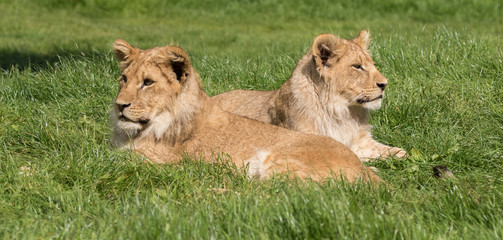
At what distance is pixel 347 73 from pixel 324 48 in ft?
1.08

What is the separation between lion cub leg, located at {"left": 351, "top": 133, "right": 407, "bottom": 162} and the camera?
6043 millimetres

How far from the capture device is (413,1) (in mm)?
19375

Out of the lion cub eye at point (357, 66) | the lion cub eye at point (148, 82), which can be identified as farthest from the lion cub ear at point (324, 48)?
the lion cub eye at point (148, 82)

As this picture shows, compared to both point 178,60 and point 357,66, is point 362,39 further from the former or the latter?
point 178,60

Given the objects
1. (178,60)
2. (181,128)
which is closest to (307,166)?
(181,128)

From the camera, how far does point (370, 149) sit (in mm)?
6203

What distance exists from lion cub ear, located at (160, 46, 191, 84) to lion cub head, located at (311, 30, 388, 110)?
1363mm

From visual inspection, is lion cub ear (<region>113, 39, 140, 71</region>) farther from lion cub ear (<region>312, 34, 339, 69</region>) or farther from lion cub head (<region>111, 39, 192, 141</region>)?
lion cub ear (<region>312, 34, 339, 69</region>)

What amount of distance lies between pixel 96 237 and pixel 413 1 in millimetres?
17400

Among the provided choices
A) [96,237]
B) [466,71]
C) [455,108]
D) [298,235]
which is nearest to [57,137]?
[96,237]

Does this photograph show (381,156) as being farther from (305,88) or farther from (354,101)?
(305,88)

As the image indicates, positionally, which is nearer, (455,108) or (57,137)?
(57,137)

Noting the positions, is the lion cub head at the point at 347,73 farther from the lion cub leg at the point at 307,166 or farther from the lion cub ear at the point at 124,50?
the lion cub ear at the point at 124,50

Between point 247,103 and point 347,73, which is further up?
point 347,73
